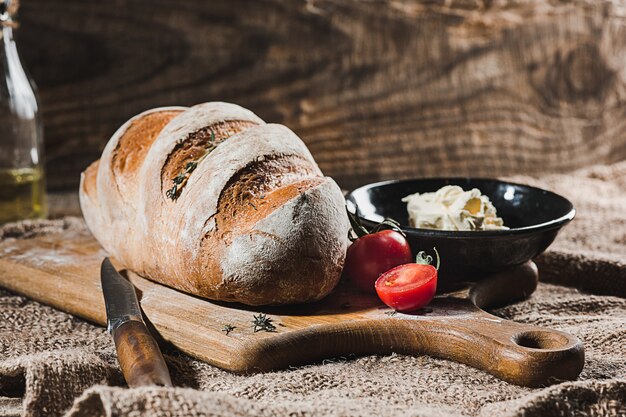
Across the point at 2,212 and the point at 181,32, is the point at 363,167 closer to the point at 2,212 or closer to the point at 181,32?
the point at 181,32

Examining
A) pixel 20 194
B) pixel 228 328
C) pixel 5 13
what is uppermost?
pixel 5 13

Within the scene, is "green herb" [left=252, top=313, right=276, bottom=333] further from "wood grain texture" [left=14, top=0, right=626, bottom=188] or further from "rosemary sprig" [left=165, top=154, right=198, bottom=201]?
"wood grain texture" [left=14, top=0, right=626, bottom=188]

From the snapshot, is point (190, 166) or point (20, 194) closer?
point (190, 166)

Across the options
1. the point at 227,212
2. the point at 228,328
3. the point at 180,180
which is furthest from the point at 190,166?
the point at 228,328

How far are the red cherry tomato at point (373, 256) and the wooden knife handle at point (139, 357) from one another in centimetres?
54

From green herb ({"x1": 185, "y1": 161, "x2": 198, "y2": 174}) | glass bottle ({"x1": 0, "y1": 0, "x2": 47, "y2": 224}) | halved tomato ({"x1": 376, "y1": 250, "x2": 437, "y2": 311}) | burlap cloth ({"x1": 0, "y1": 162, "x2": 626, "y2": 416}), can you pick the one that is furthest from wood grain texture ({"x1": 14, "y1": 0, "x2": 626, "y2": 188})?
halved tomato ({"x1": 376, "y1": 250, "x2": 437, "y2": 311})

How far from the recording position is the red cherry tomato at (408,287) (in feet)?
5.78

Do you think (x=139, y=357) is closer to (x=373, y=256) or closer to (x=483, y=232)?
(x=373, y=256)

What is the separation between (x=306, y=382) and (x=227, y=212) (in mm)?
465

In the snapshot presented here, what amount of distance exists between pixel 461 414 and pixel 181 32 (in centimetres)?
234

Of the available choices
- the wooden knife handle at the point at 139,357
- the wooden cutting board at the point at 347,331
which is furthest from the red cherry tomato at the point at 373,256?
the wooden knife handle at the point at 139,357

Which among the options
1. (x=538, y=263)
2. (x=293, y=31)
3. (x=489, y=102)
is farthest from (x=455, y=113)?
(x=538, y=263)

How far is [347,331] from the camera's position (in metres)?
1.69

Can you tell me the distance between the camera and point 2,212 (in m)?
2.77
